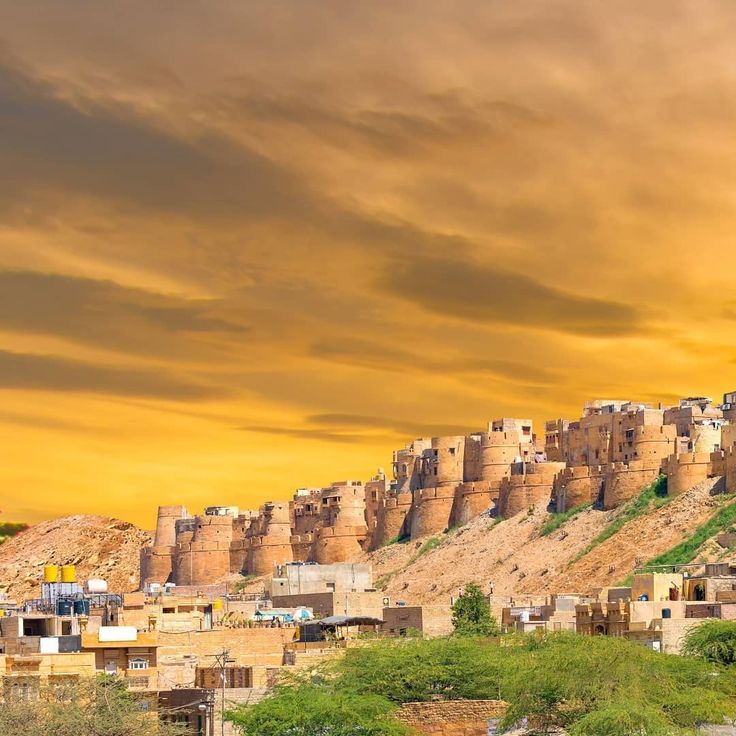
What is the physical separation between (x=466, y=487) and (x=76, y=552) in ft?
192

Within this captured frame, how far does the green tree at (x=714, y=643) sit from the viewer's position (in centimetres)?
5144

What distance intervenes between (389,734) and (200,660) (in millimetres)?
13784

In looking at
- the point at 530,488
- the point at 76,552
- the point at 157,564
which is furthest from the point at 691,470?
the point at 76,552

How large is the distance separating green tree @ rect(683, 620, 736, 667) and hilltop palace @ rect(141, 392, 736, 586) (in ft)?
124

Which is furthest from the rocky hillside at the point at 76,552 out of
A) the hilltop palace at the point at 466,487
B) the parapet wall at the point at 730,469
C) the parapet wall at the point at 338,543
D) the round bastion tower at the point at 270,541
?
the parapet wall at the point at 730,469

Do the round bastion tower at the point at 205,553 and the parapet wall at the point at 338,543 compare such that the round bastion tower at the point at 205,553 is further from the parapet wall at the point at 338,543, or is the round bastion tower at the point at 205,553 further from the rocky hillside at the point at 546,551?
the rocky hillside at the point at 546,551

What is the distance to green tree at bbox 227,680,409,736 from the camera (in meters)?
39.6

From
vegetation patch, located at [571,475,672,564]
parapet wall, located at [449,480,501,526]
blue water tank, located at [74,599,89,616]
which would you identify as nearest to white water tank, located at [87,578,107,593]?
blue water tank, located at [74,599,89,616]

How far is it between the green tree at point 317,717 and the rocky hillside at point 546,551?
148 ft

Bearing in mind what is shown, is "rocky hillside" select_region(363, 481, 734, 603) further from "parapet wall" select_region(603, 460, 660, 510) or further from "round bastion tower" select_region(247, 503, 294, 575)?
"round bastion tower" select_region(247, 503, 294, 575)

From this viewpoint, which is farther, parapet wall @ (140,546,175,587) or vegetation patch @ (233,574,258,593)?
parapet wall @ (140,546,175,587)

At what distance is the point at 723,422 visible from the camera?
10250 centimetres

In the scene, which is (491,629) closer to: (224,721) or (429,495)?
(224,721)

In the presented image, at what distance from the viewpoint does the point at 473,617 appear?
225 ft
